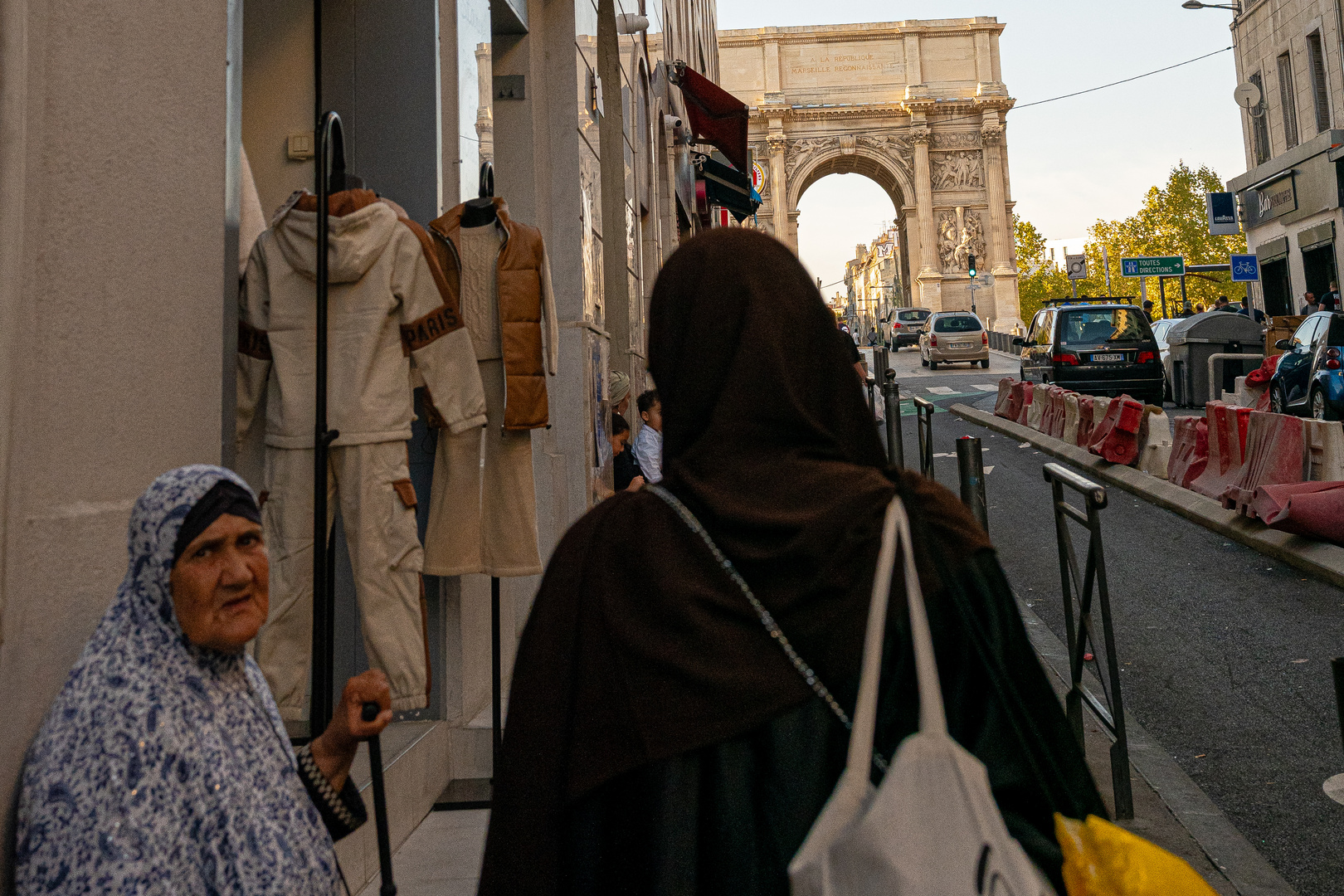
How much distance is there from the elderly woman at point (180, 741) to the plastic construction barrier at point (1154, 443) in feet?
37.1

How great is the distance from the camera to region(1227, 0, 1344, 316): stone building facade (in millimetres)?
28047

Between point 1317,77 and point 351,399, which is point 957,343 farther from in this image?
point 351,399

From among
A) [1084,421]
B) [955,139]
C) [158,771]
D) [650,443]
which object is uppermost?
[955,139]

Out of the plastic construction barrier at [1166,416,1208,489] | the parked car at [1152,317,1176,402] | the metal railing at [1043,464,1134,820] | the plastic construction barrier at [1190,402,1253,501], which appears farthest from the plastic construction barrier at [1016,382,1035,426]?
the metal railing at [1043,464,1134,820]

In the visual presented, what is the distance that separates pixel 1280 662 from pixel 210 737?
5.63 meters

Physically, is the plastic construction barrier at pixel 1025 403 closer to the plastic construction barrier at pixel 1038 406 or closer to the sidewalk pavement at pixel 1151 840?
the plastic construction barrier at pixel 1038 406

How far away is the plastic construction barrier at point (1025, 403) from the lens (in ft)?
61.2

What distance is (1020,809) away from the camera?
1.46 meters

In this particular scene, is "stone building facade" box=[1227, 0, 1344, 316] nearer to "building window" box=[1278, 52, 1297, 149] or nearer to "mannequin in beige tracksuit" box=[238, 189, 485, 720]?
"building window" box=[1278, 52, 1297, 149]

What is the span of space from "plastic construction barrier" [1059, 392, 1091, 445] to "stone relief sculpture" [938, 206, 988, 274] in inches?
1793

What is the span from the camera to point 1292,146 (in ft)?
101

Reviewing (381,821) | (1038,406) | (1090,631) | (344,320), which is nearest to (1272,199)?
(1038,406)

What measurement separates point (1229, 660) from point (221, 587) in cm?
561

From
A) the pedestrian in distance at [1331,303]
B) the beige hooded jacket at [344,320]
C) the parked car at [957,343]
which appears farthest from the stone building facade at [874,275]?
the beige hooded jacket at [344,320]
